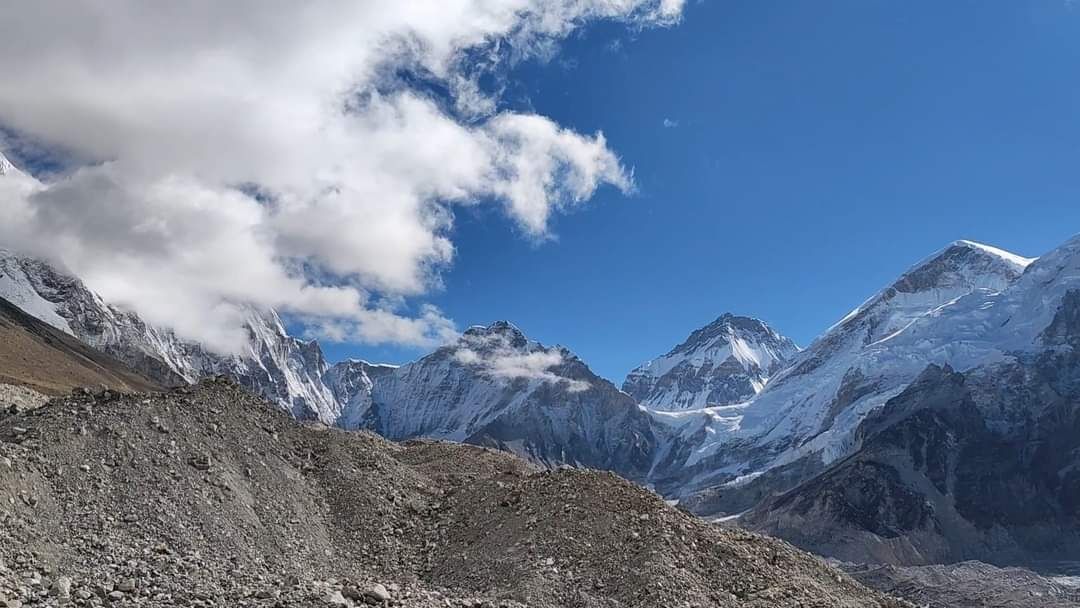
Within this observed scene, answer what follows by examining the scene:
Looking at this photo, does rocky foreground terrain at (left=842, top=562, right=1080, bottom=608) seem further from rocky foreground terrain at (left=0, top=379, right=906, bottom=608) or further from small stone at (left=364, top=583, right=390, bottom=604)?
small stone at (left=364, top=583, right=390, bottom=604)

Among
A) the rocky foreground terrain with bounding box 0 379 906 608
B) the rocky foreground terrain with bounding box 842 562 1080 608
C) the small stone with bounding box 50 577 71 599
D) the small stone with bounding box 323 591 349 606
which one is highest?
the rocky foreground terrain with bounding box 842 562 1080 608

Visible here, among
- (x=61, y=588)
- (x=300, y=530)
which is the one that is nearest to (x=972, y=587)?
Answer: (x=300, y=530)

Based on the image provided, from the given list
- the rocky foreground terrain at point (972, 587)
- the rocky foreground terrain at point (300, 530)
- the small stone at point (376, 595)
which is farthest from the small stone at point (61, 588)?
the rocky foreground terrain at point (972, 587)

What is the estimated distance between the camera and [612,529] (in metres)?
32.3

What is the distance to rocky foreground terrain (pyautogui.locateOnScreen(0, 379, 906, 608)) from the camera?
23.9m

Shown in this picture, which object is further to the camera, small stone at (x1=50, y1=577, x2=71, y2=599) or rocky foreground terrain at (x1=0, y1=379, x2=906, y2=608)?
rocky foreground terrain at (x1=0, y1=379, x2=906, y2=608)

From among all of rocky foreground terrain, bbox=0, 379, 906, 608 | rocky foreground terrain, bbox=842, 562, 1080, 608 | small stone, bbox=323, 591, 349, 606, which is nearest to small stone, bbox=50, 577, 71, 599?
rocky foreground terrain, bbox=0, 379, 906, 608

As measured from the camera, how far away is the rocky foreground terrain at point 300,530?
2394 cm

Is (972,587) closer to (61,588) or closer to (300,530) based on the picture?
(300,530)

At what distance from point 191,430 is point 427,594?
13.9 m

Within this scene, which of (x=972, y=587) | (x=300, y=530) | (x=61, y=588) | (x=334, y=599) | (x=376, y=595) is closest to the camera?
(x=61, y=588)

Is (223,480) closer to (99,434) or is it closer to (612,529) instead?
(99,434)

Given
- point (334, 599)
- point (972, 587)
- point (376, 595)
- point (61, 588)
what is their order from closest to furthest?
point (61, 588) < point (334, 599) < point (376, 595) < point (972, 587)

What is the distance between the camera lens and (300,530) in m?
31.6
